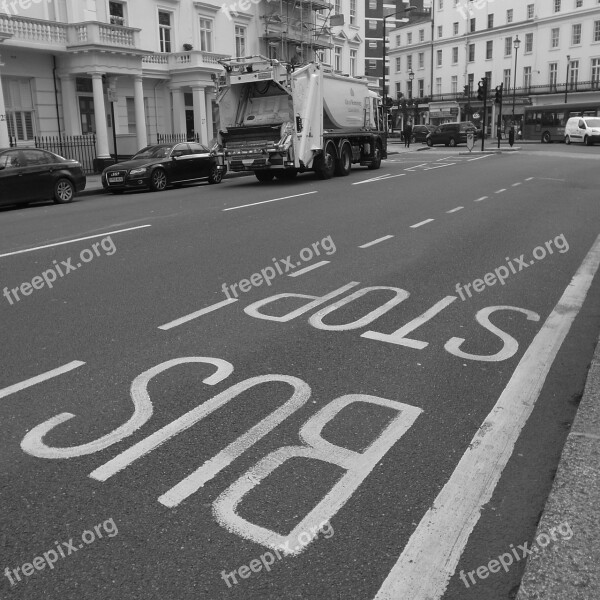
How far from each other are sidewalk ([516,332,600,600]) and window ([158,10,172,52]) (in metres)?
34.2

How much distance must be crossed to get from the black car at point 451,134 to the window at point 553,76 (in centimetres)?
2746

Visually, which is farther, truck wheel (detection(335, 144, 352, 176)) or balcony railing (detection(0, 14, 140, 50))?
Answer: balcony railing (detection(0, 14, 140, 50))

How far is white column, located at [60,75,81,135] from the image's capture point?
28641 mm

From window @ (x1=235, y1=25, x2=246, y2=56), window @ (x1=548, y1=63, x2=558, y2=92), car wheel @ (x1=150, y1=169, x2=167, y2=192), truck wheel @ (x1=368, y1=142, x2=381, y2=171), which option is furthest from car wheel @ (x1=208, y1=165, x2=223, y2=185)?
window @ (x1=548, y1=63, x2=558, y2=92)

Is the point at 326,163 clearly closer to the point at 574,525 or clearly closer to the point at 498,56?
the point at 574,525

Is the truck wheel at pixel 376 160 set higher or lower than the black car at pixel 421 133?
lower

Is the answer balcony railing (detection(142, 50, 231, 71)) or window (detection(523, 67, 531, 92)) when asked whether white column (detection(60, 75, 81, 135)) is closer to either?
balcony railing (detection(142, 50, 231, 71))

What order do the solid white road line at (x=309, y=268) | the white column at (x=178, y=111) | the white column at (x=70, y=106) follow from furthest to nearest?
1. the white column at (x=178, y=111)
2. the white column at (x=70, y=106)
3. the solid white road line at (x=309, y=268)

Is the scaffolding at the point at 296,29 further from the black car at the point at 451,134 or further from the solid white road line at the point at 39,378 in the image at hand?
A: the solid white road line at the point at 39,378

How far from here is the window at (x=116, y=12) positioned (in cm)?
3048

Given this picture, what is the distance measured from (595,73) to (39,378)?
79884 mm

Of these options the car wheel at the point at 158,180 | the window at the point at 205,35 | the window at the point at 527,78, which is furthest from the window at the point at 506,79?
the car wheel at the point at 158,180

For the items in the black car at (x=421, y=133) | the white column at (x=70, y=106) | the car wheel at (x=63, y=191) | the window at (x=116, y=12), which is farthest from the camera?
the black car at (x=421, y=133)

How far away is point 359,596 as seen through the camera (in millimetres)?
2576
